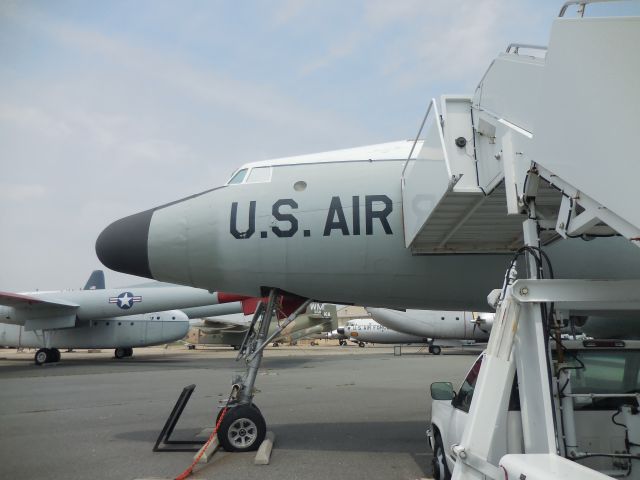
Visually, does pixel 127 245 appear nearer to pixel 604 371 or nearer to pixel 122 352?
pixel 604 371

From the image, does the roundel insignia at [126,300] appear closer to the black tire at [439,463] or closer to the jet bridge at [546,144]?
the jet bridge at [546,144]

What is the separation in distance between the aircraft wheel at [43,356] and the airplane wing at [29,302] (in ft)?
8.42

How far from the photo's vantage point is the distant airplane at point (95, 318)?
26438 millimetres

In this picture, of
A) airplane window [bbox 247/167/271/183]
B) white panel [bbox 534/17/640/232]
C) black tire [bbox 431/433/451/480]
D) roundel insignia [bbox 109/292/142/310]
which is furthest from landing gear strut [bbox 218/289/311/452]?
roundel insignia [bbox 109/292/142/310]

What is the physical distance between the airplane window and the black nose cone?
1.55 m

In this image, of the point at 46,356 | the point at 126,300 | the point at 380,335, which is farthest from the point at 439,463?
the point at 380,335

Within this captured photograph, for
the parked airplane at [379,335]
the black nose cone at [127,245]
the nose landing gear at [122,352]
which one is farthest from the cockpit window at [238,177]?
the parked airplane at [379,335]

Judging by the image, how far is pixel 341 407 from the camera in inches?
438

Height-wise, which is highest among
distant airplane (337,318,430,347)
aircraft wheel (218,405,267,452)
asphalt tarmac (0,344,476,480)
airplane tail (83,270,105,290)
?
airplane tail (83,270,105,290)

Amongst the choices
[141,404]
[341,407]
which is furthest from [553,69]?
[141,404]

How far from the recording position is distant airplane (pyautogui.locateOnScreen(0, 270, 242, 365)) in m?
26.4

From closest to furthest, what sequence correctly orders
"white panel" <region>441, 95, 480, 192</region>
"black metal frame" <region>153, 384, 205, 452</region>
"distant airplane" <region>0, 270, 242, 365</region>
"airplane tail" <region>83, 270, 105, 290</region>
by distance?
"white panel" <region>441, 95, 480, 192</region> → "black metal frame" <region>153, 384, 205, 452</region> → "distant airplane" <region>0, 270, 242, 365</region> → "airplane tail" <region>83, 270, 105, 290</region>

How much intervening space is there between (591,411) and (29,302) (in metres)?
27.8

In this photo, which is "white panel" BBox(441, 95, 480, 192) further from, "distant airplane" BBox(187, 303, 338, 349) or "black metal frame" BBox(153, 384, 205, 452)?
"distant airplane" BBox(187, 303, 338, 349)
